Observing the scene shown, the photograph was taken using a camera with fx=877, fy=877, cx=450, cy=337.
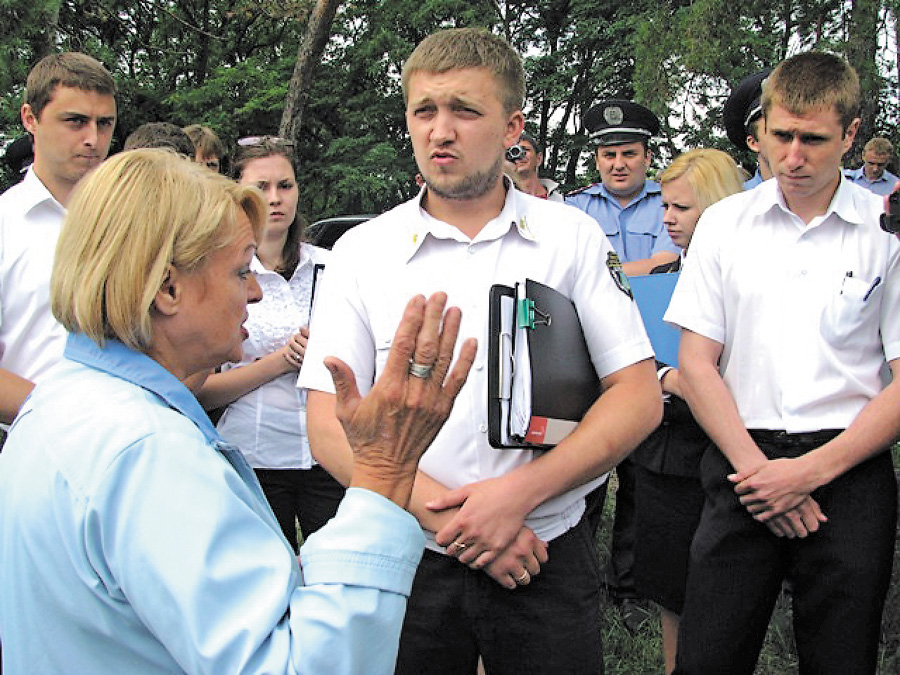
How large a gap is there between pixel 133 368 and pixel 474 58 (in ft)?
4.44

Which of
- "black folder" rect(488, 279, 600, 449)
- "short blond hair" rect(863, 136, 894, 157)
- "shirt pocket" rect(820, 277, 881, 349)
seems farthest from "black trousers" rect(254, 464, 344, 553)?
"short blond hair" rect(863, 136, 894, 157)

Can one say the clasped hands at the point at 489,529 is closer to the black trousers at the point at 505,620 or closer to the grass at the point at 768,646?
the black trousers at the point at 505,620

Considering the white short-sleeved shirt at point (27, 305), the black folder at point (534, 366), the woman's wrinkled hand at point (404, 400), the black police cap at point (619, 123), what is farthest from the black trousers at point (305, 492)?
the black police cap at point (619, 123)

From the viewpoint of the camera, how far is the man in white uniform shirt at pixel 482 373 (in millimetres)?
2131


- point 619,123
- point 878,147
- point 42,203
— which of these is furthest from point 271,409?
point 878,147

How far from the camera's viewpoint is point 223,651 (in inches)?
45.8

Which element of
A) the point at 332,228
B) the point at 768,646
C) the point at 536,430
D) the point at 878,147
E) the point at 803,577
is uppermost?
the point at 878,147

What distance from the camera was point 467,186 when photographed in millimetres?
2328

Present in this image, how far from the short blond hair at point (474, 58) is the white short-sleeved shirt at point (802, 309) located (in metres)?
0.90

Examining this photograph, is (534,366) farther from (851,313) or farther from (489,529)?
(851,313)

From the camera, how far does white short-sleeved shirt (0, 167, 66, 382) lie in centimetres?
286

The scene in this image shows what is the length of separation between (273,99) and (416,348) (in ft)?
60.2

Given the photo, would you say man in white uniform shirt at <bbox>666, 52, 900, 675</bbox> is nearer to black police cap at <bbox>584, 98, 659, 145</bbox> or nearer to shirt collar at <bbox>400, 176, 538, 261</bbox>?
shirt collar at <bbox>400, 176, 538, 261</bbox>

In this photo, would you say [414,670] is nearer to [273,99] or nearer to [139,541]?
[139,541]
